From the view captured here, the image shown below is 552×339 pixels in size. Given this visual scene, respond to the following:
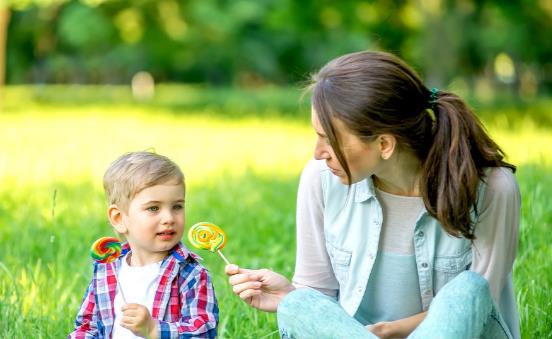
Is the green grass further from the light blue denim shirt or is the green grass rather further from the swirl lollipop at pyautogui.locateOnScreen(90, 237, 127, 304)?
the swirl lollipop at pyautogui.locateOnScreen(90, 237, 127, 304)

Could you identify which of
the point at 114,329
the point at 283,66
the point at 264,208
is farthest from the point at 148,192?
the point at 283,66

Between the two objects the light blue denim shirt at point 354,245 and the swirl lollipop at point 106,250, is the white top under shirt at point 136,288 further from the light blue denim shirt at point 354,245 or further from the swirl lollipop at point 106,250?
the light blue denim shirt at point 354,245

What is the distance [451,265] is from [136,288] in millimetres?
913

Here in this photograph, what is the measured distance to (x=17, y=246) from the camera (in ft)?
14.1

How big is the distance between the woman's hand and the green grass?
510 millimetres

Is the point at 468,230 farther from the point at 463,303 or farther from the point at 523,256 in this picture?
the point at 523,256

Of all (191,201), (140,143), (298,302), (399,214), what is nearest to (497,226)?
(399,214)

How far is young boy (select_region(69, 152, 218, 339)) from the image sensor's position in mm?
2471

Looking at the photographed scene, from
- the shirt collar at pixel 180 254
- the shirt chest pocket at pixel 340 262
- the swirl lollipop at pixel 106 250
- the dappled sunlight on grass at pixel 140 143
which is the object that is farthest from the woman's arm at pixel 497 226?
the dappled sunlight on grass at pixel 140 143

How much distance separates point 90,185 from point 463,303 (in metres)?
4.72

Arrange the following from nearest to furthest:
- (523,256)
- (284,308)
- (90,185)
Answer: (284,308), (523,256), (90,185)

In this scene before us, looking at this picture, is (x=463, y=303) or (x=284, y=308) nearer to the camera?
(x=463, y=303)

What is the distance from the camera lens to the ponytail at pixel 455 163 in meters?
2.37

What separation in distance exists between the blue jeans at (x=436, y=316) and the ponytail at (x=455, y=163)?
18 centimetres
